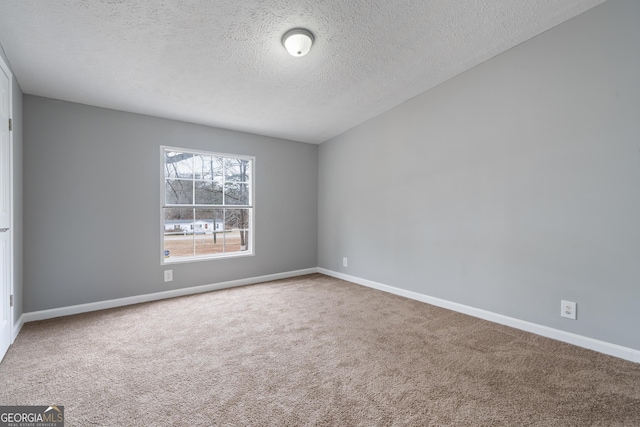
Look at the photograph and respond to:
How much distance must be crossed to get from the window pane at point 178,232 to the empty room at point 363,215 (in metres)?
0.03

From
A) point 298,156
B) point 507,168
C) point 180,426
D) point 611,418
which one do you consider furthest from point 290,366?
point 298,156

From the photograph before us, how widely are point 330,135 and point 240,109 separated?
1609mm

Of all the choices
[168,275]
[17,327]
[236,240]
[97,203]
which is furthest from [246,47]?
[17,327]

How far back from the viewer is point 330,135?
4543 millimetres

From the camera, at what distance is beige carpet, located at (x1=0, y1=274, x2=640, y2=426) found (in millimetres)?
1479

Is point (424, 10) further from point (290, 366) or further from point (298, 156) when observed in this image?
point (298, 156)

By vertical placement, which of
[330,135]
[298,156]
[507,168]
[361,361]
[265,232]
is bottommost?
[361,361]

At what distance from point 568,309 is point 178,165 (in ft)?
14.4

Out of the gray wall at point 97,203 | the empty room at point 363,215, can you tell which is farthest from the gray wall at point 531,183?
the gray wall at point 97,203

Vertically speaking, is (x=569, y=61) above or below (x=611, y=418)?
above

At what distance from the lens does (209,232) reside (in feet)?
13.0

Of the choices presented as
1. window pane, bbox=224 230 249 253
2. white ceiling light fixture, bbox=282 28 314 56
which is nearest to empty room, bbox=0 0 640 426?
white ceiling light fixture, bbox=282 28 314 56

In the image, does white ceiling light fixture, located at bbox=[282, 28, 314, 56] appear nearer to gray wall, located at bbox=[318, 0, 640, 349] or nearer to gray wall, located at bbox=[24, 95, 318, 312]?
gray wall, located at bbox=[318, 0, 640, 349]

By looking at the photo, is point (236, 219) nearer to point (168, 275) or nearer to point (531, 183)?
point (168, 275)
